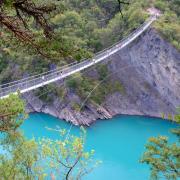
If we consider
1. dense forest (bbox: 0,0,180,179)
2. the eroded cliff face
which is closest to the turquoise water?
the eroded cliff face

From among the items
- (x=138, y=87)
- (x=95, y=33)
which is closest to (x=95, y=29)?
(x=95, y=33)

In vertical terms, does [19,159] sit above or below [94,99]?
below

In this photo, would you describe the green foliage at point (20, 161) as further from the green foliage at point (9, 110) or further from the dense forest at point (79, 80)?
the green foliage at point (9, 110)

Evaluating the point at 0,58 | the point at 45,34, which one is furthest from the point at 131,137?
the point at 45,34

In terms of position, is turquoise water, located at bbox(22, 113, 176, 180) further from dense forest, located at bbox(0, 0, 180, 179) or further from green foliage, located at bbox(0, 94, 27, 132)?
green foliage, located at bbox(0, 94, 27, 132)

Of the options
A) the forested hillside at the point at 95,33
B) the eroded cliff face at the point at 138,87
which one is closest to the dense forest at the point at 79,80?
the forested hillside at the point at 95,33

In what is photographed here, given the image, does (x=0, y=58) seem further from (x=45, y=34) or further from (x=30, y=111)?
(x=45, y=34)
